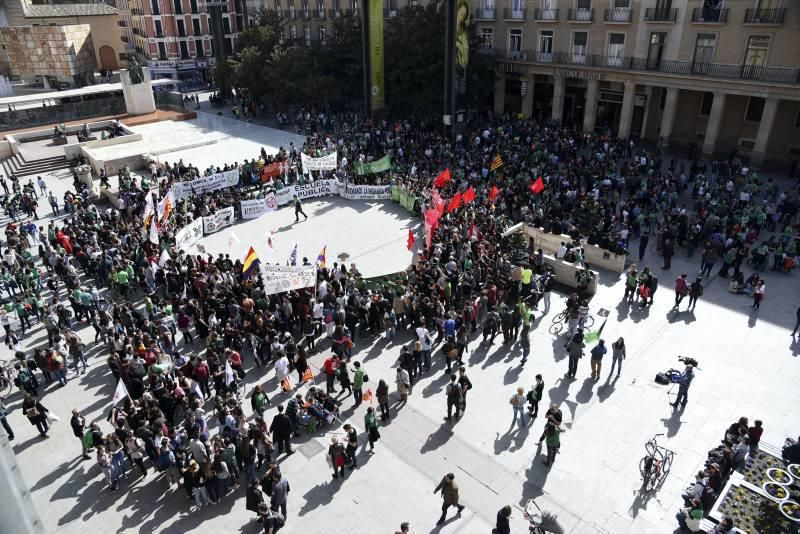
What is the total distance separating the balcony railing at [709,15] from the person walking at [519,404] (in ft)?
95.4

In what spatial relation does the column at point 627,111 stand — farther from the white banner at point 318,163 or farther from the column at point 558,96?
the white banner at point 318,163

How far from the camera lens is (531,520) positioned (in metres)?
10.4

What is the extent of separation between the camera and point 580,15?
37.9m

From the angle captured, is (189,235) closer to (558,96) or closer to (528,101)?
(558,96)

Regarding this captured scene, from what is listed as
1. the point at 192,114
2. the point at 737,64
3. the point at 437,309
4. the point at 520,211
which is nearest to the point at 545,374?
the point at 437,309

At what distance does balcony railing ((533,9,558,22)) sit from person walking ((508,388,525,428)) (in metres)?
32.9

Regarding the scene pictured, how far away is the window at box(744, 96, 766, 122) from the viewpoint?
111 ft

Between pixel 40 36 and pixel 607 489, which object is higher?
pixel 40 36

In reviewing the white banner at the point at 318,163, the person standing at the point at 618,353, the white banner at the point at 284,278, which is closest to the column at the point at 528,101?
the white banner at the point at 318,163

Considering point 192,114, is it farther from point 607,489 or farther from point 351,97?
point 607,489

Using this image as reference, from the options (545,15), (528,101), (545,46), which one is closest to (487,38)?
(545,46)

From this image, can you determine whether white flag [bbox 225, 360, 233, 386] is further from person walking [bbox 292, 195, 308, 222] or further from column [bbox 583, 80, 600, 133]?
column [bbox 583, 80, 600, 133]

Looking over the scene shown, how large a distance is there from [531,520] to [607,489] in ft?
9.46

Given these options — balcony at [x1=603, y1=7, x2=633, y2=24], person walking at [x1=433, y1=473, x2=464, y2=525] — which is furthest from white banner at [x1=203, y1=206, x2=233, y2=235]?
balcony at [x1=603, y1=7, x2=633, y2=24]
